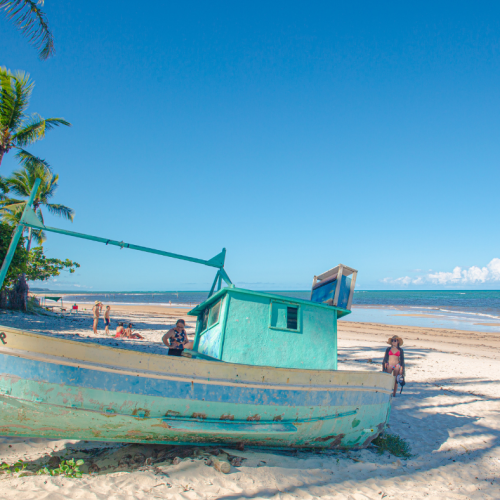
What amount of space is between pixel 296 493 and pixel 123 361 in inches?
103

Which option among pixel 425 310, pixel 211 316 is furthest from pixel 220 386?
pixel 425 310

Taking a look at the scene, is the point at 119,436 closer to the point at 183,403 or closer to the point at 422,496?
the point at 183,403

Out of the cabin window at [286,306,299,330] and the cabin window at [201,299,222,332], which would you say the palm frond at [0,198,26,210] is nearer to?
the cabin window at [201,299,222,332]

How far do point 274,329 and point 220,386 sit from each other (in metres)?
1.35

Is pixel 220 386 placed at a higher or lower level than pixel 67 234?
lower

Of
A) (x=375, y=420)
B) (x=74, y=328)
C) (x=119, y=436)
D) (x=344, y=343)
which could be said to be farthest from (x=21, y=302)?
(x=375, y=420)

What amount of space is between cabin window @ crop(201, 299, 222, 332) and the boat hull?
1429 mm

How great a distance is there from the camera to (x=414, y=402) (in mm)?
8414

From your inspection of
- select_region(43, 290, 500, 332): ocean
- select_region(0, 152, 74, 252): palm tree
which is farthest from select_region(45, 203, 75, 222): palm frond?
select_region(43, 290, 500, 332): ocean

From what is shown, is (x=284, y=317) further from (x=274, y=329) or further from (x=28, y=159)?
(x=28, y=159)

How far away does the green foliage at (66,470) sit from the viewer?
4.07m

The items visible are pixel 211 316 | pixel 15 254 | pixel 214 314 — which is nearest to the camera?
pixel 214 314

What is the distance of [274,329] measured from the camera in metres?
5.39

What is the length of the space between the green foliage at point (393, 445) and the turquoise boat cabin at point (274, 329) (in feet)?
5.16
